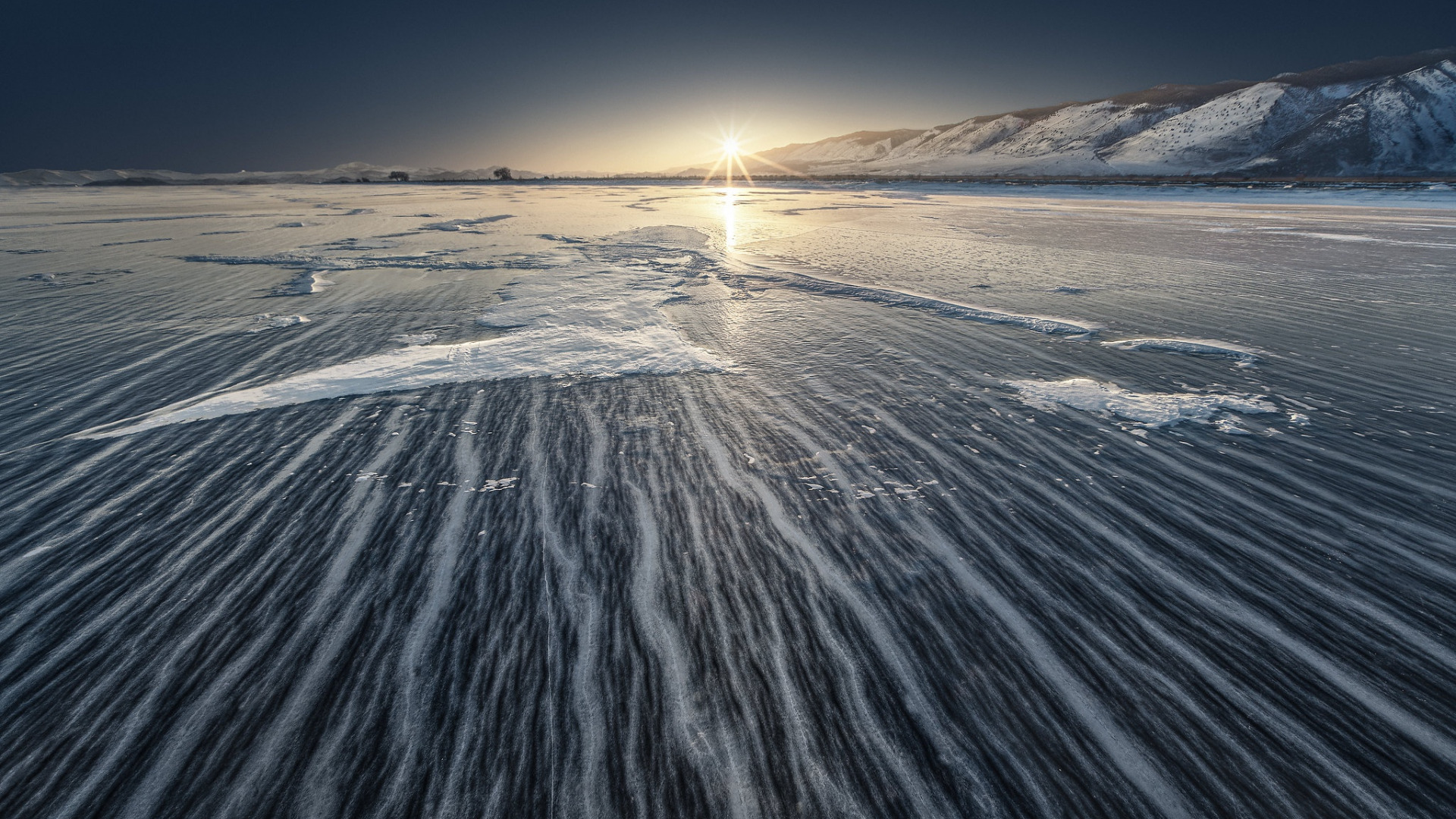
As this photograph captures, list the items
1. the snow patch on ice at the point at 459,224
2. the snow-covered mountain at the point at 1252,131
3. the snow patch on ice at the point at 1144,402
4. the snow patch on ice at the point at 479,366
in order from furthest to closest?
the snow-covered mountain at the point at 1252,131 → the snow patch on ice at the point at 459,224 → the snow patch on ice at the point at 479,366 → the snow patch on ice at the point at 1144,402

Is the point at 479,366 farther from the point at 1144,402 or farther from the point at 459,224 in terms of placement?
the point at 459,224

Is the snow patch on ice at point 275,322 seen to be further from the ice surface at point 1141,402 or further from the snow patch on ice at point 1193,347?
the snow patch on ice at point 1193,347

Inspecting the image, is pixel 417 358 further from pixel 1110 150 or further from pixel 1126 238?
pixel 1110 150

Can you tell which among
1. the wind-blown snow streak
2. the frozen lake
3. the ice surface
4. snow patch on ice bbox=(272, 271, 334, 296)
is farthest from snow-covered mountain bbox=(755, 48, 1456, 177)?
snow patch on ice bbox=(272, 271, 334, 296)

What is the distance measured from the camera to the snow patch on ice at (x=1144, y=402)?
3291mm

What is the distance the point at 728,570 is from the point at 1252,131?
11045cm

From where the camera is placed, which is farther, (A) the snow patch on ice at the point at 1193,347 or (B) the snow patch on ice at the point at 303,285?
(B) the snow patch on ice at the point at 303,285

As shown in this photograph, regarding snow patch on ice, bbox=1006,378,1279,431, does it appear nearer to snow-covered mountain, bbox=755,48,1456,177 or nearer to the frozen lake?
the frozen lake

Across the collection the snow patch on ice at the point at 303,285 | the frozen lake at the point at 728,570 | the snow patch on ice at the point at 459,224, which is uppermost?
the snow patch on ice at the point at 459,224

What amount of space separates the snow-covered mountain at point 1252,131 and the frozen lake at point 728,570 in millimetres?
84305

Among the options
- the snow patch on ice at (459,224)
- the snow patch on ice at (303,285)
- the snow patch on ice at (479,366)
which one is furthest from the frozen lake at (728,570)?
the snow patch on ice at (459,224)

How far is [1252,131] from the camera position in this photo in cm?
7644

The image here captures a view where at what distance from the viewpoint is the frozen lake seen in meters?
1.39

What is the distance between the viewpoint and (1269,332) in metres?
4.86
